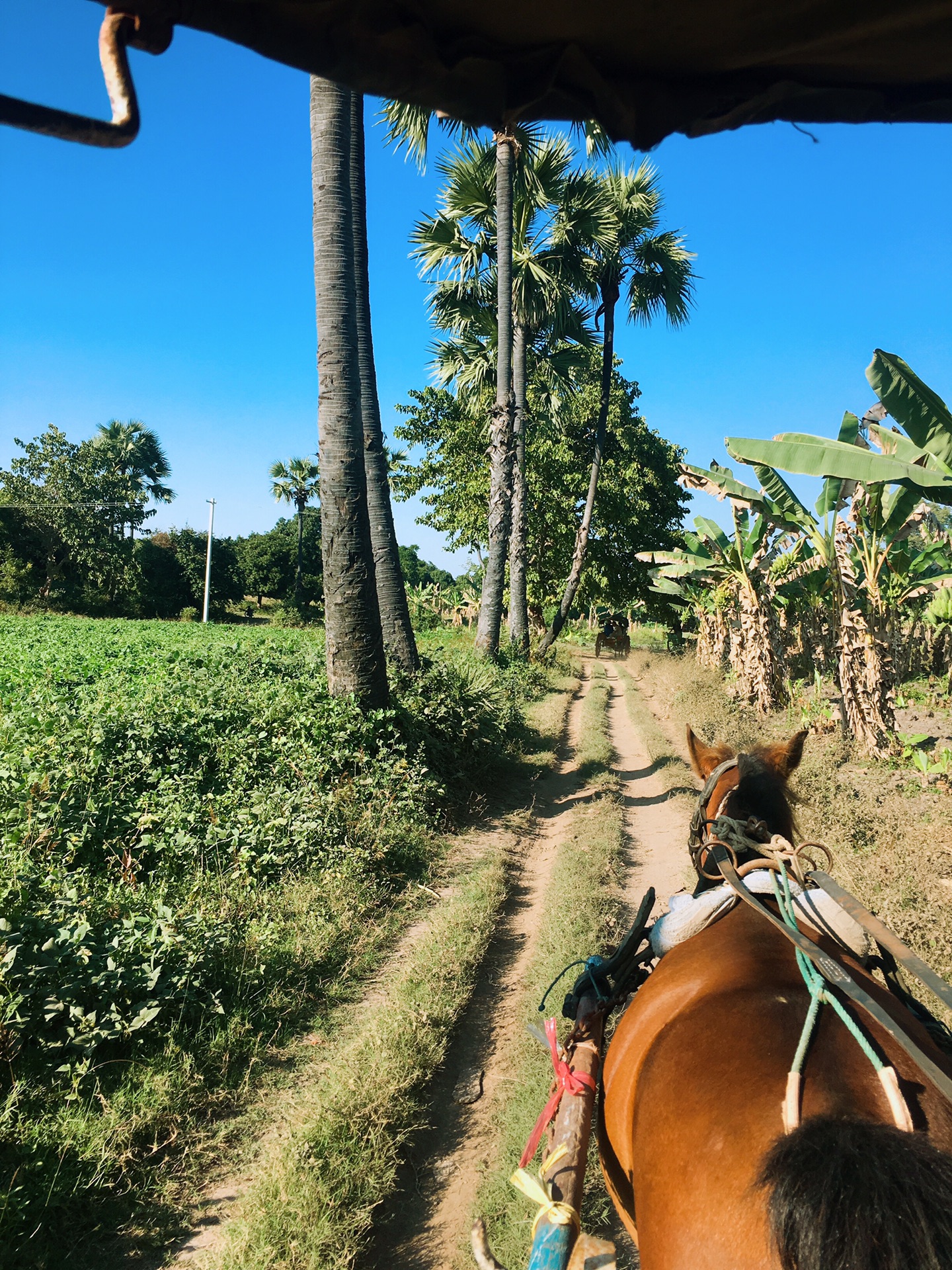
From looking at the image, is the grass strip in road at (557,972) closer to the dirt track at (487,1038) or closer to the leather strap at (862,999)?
the dirt track at (487,1038)

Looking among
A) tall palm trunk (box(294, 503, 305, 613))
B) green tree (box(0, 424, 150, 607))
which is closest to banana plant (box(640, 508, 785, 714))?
green tree (box(0, 424, 150, 607))

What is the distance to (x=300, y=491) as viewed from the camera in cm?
6588

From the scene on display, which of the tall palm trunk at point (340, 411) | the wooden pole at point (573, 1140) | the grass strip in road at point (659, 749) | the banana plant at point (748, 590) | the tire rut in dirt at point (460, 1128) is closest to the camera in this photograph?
the wooden pole at point (573, 1140)

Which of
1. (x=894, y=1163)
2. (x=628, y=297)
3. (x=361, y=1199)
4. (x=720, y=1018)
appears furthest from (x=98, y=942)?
(x=628, y=297)

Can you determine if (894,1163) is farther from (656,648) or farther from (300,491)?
(300,491)

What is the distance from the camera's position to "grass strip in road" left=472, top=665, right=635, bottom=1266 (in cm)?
306

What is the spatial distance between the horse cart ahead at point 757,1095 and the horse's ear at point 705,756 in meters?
0.96

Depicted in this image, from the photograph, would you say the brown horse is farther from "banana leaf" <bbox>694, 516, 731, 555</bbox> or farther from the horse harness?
"banana leaf" <bbox>694, 516, 731, 555</bbox>

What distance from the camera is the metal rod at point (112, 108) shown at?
1168mm

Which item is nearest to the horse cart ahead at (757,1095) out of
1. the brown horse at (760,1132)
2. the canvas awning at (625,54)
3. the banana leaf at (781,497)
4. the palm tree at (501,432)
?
the brown horse at (760,1132)

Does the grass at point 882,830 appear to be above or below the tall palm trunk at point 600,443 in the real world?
below

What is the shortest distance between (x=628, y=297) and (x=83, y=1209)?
79.0ft

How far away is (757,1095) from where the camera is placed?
1865mm

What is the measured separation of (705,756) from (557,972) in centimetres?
178
